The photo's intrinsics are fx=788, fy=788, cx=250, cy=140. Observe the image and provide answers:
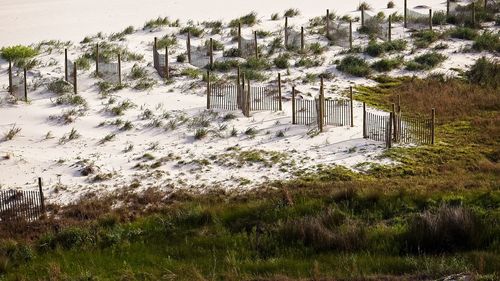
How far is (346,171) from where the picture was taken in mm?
20328

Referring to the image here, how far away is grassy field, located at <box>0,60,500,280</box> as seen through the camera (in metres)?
13.5

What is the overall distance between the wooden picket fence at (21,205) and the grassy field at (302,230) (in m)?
0.41

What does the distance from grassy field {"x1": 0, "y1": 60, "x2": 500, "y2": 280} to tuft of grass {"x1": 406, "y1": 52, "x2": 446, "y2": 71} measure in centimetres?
789

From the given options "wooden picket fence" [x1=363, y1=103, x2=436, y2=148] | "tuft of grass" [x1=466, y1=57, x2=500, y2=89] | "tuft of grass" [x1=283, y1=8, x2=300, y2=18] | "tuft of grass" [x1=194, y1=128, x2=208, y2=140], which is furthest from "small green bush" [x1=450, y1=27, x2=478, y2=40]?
"tuft of grass" [x1=194, y1=128, x2=208, y2=140]

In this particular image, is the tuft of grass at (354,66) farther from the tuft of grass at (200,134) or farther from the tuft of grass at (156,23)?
the tuft of grass at (156,23)

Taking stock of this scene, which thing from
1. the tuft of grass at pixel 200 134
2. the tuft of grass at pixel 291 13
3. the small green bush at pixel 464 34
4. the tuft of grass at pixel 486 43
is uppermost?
the tuft of grass at pixel 291 13

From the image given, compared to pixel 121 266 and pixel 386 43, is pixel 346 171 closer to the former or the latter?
pixel 121 266

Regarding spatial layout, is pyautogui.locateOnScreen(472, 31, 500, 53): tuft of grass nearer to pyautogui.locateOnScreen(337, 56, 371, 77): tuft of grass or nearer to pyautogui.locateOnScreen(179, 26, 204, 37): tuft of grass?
pyautogui.locateOnScreen(337, 56, 371, 77): tuft of grass

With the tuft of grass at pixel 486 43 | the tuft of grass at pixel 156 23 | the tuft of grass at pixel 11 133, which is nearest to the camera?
the tuft of grass at pixel 11 133

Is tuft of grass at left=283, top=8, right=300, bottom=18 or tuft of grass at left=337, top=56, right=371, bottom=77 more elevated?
tuft of grass at left=283, top=8, right=300, bottom=18

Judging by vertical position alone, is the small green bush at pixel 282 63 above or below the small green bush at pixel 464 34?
below

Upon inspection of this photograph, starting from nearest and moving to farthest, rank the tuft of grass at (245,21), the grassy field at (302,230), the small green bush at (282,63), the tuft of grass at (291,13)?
1. the grassy field at (302,230)
2. the small green bush at (282,63)
3. the tuft of grass at (245,21)
4. the tuft of grass at (291,13)

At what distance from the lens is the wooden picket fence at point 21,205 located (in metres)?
18.2

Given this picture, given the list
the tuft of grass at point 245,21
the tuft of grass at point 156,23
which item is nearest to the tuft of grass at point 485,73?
the tuft of grass at point 245,21
